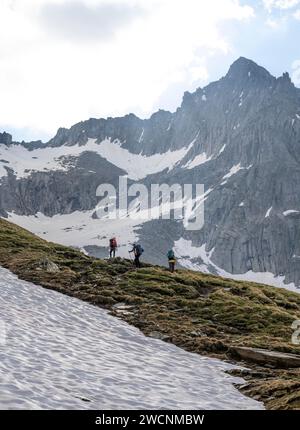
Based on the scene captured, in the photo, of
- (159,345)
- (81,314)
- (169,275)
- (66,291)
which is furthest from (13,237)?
(159,345)

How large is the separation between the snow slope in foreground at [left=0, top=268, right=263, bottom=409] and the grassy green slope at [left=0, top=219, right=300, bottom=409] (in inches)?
47.8

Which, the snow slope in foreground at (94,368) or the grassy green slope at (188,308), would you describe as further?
the grassy green slope at (188,308)

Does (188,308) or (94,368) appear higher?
(94,368)

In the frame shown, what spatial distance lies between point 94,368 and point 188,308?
1608 cm

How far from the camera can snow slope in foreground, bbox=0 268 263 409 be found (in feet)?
42.6

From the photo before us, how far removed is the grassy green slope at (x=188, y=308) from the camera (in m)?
19.0

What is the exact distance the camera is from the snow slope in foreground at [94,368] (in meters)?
13.0

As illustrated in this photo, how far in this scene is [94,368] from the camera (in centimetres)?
1627

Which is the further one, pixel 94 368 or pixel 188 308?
pixel 188 308

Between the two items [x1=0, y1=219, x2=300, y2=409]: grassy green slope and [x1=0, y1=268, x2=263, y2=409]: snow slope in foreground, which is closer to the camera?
[x1=0, y1=268, x2=263, y2=409]: snow slope in foreground

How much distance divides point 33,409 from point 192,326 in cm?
1636

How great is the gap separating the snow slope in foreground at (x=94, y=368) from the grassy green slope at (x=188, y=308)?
1.21 metres

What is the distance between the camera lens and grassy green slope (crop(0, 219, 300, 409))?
19000 millimetres
